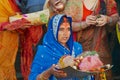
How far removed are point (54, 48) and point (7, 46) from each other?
1.17 m

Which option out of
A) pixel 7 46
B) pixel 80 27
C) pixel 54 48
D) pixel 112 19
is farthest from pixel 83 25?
pixel 54 48

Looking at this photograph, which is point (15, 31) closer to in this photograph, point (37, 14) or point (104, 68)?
point (37, 14)

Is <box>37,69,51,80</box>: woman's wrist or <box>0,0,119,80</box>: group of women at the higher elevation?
<box>0,0,119,80</box>: group of women

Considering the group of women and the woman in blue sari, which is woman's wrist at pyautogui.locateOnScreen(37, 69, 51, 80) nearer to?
the woman in blue sari

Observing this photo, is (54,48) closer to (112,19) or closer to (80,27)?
(80,27)

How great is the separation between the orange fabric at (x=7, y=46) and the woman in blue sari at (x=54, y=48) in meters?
0.96

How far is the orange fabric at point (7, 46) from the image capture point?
14.3 ft

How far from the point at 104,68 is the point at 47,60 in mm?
458

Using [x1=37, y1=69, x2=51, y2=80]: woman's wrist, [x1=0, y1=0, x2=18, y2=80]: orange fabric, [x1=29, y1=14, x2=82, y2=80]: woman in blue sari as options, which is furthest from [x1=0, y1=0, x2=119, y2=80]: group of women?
[x1=37, y1=69, x2=51, y2=80]: woman's wrist

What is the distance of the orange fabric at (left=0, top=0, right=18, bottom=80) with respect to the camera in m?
4.36

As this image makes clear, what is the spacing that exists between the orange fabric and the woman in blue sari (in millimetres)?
963

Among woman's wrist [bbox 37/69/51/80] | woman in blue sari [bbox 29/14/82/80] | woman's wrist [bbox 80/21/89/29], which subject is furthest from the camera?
woman's wrist [bbox 80/21/89/29]

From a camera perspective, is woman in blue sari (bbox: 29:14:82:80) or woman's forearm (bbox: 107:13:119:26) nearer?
woman in blue sari (bbox: 29:14:82:80)

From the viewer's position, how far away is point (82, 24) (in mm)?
4355
